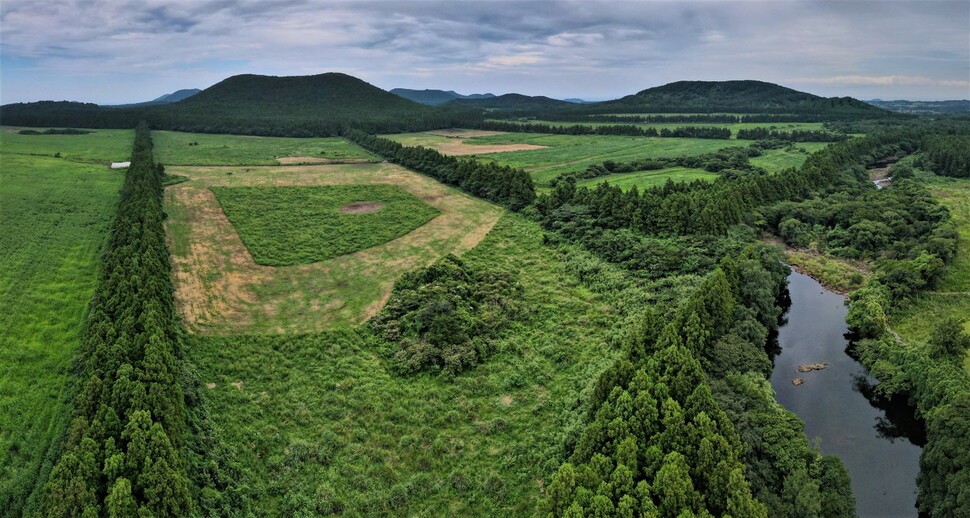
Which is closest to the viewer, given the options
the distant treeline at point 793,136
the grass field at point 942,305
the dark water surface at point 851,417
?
the dark water surface at point 851,417

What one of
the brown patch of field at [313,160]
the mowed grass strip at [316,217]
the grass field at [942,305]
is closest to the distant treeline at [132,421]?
the mowed grass strip at [316,217]

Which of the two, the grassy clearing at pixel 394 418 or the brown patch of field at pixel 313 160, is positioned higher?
the brown patch of field at pixel 313 160

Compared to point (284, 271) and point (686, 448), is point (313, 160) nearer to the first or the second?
point (284, 271)

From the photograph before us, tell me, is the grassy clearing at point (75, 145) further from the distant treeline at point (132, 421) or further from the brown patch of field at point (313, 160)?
the distant treeline at point (132, 421)

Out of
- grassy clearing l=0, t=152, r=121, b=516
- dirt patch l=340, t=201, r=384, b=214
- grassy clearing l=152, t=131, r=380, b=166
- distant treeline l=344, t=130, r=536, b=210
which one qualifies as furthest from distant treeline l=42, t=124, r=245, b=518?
grassy clearing l=152, t=131, r=380, b=166

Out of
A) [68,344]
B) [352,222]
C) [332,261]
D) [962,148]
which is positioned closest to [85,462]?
[68,344]

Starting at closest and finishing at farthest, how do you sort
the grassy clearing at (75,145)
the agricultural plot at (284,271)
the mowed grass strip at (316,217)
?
the agricultural plot at (284,271), the mowed grass strip at (316,217), the grassy clearing at (75,145)

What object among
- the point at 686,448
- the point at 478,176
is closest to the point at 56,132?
the point at 478,176

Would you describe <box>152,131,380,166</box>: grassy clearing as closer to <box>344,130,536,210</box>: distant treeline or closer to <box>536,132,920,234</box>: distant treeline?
<box>344,130,536,210</box>: distant treeline
